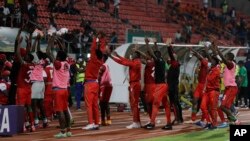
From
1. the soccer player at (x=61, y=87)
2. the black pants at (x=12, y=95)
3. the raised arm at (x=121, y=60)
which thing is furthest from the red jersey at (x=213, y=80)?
the black pants at (x=12, y=95)

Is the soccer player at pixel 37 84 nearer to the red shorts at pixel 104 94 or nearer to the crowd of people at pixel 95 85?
the crowd of people at pixel 95 85

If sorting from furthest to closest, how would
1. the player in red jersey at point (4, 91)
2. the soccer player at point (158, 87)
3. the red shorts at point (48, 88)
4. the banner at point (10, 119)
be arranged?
the red shorts at point (48, 88) < the soccer player at point (158, 87) < the player in red jersey at point (4, 91) < the banner at point (10, 119)

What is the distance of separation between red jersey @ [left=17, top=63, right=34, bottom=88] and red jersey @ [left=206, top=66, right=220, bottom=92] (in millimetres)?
4561

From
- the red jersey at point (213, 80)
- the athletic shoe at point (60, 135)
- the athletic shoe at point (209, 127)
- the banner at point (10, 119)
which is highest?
the red jersey at point (213, 80)

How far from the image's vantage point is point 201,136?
47.9 feet

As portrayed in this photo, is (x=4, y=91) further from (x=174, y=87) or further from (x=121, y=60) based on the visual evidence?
(x=174, y=87)

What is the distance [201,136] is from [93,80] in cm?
322

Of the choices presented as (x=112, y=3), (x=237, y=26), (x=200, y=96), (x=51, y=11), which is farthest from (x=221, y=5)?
(x=200, y=96)

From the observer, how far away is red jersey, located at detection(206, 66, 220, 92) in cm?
1584

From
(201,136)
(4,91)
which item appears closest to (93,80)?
(4,91)

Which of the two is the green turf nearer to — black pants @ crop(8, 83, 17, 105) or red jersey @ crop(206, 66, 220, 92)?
red jersey @ crop(206, 66, 220, 92)

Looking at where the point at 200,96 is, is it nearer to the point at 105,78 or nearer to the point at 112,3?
the point at 105,78

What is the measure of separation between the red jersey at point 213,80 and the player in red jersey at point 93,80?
2.80 metres

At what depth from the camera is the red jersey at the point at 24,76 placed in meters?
15.4
